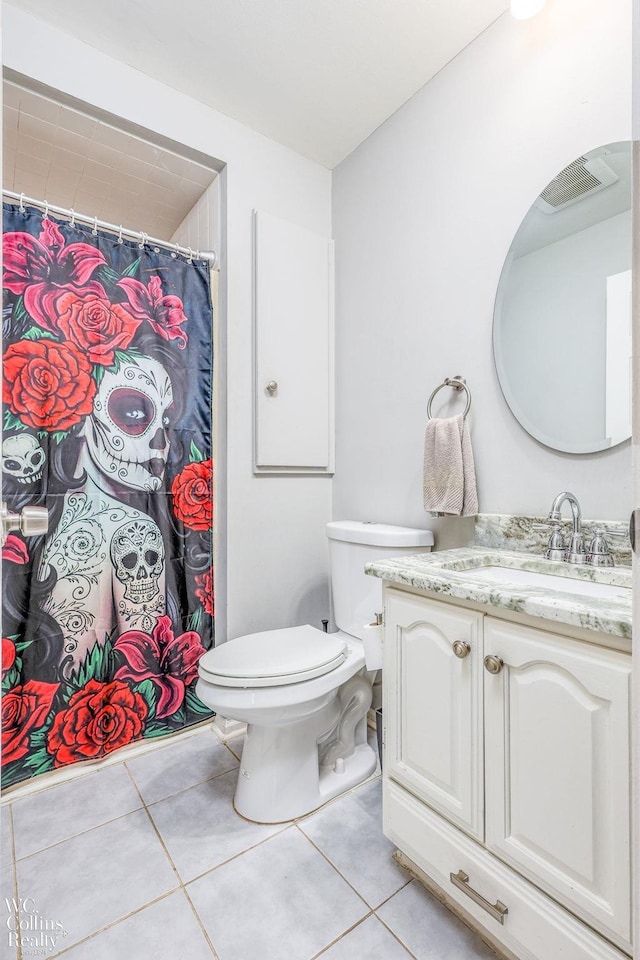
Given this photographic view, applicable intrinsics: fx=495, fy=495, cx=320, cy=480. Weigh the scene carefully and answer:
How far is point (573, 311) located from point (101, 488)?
1.53 m

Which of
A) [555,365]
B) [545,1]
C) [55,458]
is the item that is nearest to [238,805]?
[55,458]

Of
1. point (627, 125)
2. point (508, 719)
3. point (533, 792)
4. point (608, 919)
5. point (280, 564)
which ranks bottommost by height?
point (608, 919)

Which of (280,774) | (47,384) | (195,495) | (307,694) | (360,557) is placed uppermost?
(47,384)

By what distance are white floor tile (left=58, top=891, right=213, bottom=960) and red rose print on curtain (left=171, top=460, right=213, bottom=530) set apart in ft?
3.61

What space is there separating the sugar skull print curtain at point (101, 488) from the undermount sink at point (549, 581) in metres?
1.07

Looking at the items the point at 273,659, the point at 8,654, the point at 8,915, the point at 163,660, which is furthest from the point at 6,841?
the point at 273,659

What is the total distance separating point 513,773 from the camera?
36.8 inches

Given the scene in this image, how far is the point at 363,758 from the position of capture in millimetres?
1645

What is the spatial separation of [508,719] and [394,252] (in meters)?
1.60

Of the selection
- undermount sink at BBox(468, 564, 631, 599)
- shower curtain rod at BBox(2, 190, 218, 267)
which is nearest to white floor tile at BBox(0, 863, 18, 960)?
undermount sink at BBox(468, 564, 631, 599)

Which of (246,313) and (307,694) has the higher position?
(246,313)

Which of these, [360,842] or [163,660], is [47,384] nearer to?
[163,660]

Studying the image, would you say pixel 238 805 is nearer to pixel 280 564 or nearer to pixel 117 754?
pixel 117 754

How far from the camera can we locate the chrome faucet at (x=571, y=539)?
3.99ft
